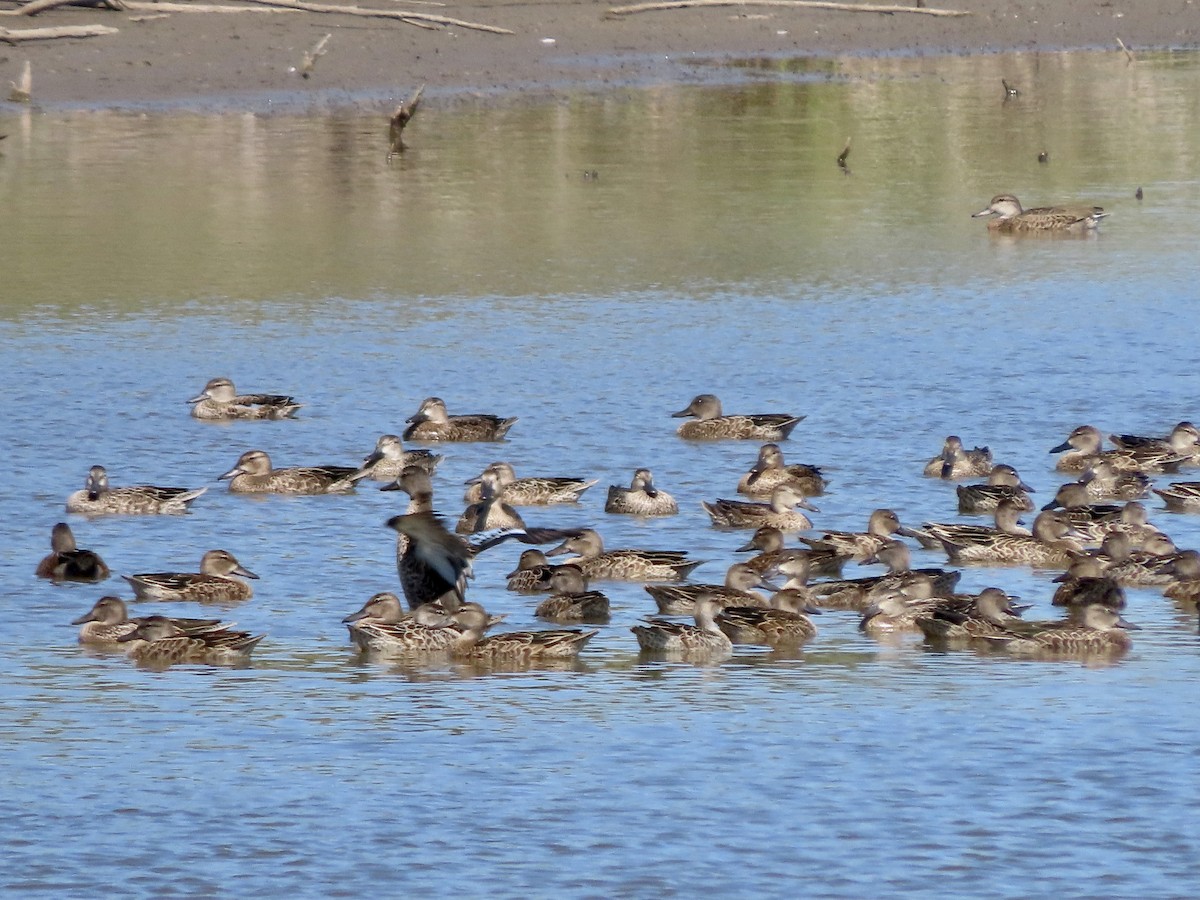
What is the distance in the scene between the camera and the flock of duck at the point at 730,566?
469 inches

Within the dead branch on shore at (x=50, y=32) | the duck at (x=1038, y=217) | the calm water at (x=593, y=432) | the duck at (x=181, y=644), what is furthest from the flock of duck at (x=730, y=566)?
the dead branch on shore at (x=50, y=32)

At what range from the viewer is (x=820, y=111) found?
3838 cm

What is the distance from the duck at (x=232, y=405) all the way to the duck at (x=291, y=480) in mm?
2343

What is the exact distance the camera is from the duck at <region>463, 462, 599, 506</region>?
A: 15.6m

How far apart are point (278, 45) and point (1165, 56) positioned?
17.3 m

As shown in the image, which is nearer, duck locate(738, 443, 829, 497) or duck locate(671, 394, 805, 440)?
duck locate(738, 443, 829, 497)

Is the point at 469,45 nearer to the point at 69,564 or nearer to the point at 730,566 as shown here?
the point at 730,566

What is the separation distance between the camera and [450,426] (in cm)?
1773

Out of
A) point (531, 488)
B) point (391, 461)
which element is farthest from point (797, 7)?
point (531, 488)

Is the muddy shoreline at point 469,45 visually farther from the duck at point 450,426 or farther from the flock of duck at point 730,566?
the flock of duck at point 730,566

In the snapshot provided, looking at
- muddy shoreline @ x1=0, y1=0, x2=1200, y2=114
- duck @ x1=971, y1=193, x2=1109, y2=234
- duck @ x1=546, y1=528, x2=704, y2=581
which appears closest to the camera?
duck @ x1=546, y1=528, x2=704, y2=581

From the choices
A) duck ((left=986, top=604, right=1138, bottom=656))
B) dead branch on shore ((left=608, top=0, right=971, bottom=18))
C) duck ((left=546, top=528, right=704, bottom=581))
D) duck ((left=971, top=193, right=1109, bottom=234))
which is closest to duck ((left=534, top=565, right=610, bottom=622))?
duck ((left=546, top=528, right=704, bottom=581))

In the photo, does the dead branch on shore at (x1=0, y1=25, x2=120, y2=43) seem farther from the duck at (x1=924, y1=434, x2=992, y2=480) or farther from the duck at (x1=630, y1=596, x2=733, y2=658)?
the duck at (x1=630, y1=596, x2=733, y2=658)

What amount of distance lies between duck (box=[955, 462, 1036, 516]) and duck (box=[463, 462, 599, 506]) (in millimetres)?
2430
